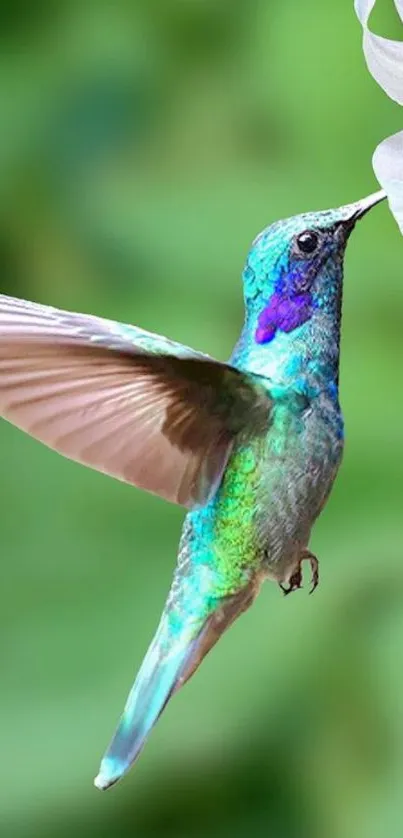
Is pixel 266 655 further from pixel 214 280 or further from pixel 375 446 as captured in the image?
pixel 214 280

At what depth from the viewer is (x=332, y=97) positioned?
119cm

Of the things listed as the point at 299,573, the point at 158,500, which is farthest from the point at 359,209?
the point at 158,500

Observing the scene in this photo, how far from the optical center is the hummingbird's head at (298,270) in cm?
38

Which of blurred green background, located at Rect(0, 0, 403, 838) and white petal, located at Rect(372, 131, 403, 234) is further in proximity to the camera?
blurred green background, located at Rect(0, 0, 403, 838)

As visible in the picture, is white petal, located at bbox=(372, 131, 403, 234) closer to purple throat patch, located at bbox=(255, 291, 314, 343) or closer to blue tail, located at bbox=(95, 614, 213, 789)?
purple throat patch, located at bbox=(255, 291, 314, 343)

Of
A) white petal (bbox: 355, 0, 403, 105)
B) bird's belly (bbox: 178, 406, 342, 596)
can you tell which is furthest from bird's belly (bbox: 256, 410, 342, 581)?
white petal (bbox: 355, 0, 403, 105)

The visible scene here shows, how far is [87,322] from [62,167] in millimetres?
862

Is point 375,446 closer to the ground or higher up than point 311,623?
higher up

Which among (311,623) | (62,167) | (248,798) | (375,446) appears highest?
(62,167)

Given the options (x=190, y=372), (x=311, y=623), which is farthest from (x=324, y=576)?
(x=190, y=372)

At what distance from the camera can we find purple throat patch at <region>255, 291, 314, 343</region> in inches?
15.6

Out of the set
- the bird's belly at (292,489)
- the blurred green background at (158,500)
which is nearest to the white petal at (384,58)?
the bird's belly at (292,489)

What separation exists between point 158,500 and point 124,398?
0.59 m

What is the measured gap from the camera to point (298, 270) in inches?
15.2
